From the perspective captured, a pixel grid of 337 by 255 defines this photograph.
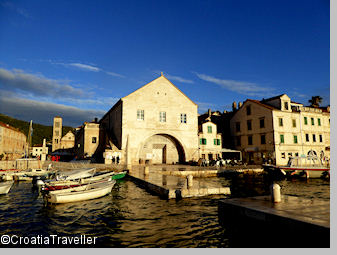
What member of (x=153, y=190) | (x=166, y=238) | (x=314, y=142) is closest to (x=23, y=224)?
(x=166, y=238)

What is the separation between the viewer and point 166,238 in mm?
7129

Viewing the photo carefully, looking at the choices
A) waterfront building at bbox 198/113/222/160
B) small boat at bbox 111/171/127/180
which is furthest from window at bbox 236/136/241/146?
small boat at bbox 111/171/127/180

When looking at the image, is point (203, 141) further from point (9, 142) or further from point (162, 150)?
point (9, 142)

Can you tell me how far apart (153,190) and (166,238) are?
8.07 metres

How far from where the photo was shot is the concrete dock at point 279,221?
5.48 metres

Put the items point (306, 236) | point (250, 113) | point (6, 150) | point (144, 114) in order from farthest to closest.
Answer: point (6, 150), point (250, 113), point (144, 114), point (306, 236)

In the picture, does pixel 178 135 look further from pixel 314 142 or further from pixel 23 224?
pixel 23 224

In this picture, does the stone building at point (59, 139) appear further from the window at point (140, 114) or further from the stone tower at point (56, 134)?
the window at point (140, 114)

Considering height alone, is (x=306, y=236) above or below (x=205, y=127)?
below

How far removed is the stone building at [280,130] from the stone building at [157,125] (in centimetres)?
1025

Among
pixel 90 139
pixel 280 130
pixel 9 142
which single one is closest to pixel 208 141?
pixel 280 130

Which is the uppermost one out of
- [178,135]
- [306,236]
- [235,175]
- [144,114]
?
[144,114]

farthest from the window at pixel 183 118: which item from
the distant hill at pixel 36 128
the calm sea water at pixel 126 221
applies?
the distant hill at pixel 36 128

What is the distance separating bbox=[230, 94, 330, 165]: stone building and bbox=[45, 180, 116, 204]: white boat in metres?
28.2
